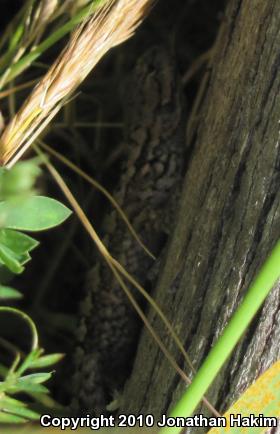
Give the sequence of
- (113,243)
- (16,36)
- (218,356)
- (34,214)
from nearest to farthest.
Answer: (218,356), (34,214), (16,36), (113,243)

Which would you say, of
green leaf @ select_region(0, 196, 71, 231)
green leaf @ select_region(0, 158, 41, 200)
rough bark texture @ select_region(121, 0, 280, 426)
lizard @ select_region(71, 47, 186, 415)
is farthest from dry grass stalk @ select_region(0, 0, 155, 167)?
lizard @ select_region(71, 47, 186, 415)

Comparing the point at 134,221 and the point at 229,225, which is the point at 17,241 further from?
the point at 134,221

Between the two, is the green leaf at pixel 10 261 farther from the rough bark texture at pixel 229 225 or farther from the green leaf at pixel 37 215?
the rough bark texture at pixel 229 225

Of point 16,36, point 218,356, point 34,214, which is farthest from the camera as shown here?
point 16,36

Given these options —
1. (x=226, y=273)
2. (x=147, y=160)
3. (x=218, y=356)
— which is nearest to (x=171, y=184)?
(x=147, y=160)

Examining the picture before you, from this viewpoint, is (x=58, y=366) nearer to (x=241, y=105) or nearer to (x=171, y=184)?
(x=171, y=184)

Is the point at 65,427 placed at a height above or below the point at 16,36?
below
